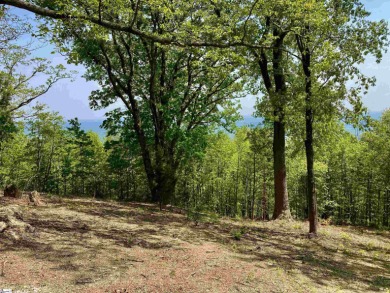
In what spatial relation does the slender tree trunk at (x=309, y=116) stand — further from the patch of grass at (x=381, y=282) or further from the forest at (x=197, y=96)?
the patch of grass at (x=381, y=282)

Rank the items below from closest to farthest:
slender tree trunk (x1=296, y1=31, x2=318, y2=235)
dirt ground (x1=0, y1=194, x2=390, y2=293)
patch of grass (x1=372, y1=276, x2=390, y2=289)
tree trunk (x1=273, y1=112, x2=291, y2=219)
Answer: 1. dirt ground (x1=0, y1=194, x2=390, y2=293)
2. patch of grass (x1=372, y1=276, x2=390, y2=289)
3. slender tree trunk (x1=296, y1=31, x2=318, y2=235)
4. tree trunk (x1=273, y1=112, x2=291, y2=219)

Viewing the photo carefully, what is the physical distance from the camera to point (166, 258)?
8320 mm

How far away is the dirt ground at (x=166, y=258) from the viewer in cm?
644

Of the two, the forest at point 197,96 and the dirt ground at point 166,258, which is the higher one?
the forest at point 197,96

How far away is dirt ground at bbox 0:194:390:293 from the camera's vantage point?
6.44 meters

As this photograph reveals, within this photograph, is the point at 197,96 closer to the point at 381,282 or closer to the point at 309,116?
the point at 309,116

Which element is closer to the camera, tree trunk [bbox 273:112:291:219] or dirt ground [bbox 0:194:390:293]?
dirt ground [bbox 0:194:390:293]

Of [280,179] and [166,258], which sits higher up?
[280,179]

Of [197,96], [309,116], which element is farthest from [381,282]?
Answer: [197,96]

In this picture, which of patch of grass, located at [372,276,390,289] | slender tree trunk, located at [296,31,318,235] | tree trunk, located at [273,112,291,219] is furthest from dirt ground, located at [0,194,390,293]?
tree trunk, located at [273,112,291,219]

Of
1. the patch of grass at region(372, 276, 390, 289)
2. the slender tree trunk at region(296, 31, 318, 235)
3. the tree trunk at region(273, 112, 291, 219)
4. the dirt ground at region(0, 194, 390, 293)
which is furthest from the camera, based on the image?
the tree trunk at region(273, 112, 291, 219)

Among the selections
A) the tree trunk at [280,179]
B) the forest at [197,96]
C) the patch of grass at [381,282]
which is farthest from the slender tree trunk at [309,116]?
the patch of grass at [381,282]

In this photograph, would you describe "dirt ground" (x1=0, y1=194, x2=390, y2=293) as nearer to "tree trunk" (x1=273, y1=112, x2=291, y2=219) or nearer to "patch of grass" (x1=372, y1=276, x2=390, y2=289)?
"patch of grass" (x1=372, y1=276, x2=390, y2=289)

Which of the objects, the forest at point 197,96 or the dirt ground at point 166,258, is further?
the forest at point 197,96
